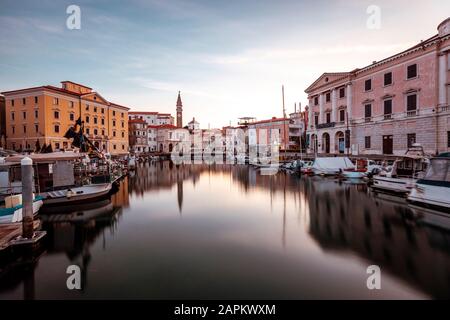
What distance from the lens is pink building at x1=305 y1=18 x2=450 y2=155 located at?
78.4 ft

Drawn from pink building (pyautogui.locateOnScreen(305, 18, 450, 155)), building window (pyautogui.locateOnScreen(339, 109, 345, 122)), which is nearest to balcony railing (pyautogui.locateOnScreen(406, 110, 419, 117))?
pink building (pyautogui.locateOnScreen(305, 18, 450, 155))

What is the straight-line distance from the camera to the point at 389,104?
2938 cm

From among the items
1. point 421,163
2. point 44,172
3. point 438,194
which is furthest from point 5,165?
point 421,163

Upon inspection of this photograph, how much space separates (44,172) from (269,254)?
1599 centimetres

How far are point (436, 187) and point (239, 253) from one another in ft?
37.2

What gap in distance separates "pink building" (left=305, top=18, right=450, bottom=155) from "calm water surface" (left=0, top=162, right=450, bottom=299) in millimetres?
16156

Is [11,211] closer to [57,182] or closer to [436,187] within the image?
[57,182]

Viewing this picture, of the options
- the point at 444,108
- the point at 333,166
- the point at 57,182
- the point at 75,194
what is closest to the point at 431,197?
the point at 333,166

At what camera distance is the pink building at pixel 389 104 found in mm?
23905

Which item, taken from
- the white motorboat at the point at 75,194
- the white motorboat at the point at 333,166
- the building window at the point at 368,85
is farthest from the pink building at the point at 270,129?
the white motorboat at the point at 75,194

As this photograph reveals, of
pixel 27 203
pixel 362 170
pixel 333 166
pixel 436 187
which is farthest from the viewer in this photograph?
pixel 333 166

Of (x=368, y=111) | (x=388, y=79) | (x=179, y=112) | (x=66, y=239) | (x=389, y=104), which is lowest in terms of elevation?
(x=66, y=239)
